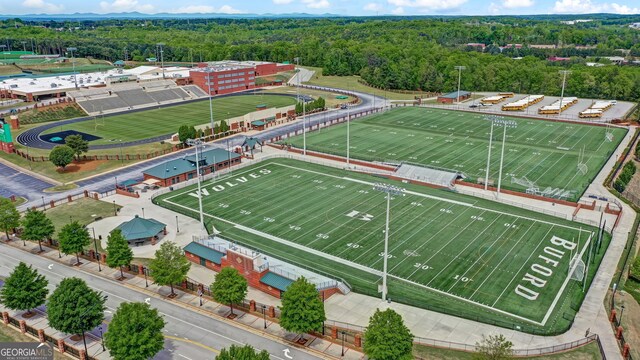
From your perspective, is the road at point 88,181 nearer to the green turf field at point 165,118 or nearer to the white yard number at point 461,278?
the green turf field at point 165,118

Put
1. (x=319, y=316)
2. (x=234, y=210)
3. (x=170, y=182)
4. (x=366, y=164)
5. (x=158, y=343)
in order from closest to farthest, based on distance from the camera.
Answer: (x=158, y=343)
(x=319, y=316)
(x=234, y=210)
(x=170, y=182)
(x=366, y=164)

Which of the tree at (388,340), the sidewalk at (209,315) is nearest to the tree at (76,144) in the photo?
the sidewalk at (209,315)

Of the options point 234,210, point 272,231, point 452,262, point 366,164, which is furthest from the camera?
point 366,164

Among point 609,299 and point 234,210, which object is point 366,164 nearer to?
point 234,210

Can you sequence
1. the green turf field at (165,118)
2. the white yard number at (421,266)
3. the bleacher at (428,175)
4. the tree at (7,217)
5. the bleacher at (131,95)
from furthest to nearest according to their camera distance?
the bleacher at (131,95) < the green turf field at (165,118) < the bleacher at (428,175) < the tree at (7,217) < the white yard number at (421,266)

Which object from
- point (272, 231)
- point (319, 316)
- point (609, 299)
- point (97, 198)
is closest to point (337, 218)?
point (272, 231)

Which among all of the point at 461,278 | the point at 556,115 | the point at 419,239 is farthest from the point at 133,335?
the point at 556,115
